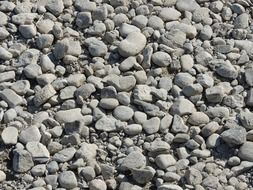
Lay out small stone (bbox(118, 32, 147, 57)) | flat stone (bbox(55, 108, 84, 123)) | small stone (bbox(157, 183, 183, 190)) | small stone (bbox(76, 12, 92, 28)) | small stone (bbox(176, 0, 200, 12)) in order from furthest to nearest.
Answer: small stone (bbox(176, 0, 200, 12)), small stone (bbox(76, 12, 92, 28)), small stone (bbox(118, 32, 147, 57)), flat stone (bbox(55, 108, 84, 123)), small stone (bbox(157, 183, 183, 190))

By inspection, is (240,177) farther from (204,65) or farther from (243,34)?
(243,34)

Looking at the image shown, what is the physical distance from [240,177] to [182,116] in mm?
347

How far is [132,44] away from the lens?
292 centimetres

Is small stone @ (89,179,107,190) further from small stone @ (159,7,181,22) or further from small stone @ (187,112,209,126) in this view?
small stone @ (159,7,181,22)

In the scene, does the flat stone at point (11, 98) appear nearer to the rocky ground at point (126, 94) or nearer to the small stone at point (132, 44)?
the rocky ground at point (126, 94)

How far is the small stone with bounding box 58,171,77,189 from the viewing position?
2490 mm

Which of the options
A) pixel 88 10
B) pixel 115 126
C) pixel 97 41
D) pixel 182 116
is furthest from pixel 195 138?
pixel 88 10

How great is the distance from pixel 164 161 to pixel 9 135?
594 mm

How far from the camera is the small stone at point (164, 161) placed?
2.54 metres

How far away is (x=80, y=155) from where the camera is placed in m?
2.56

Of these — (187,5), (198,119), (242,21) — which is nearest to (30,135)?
(198,119)

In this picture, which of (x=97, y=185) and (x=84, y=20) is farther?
(x=84, y=20)

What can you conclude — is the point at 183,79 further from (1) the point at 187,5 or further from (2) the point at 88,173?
(2) the point at 88,173

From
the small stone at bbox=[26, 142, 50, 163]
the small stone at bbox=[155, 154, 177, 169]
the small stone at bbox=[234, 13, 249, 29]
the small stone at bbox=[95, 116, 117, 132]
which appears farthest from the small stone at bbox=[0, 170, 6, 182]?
the small stone at bbox=[234, 13, 249, 29]
